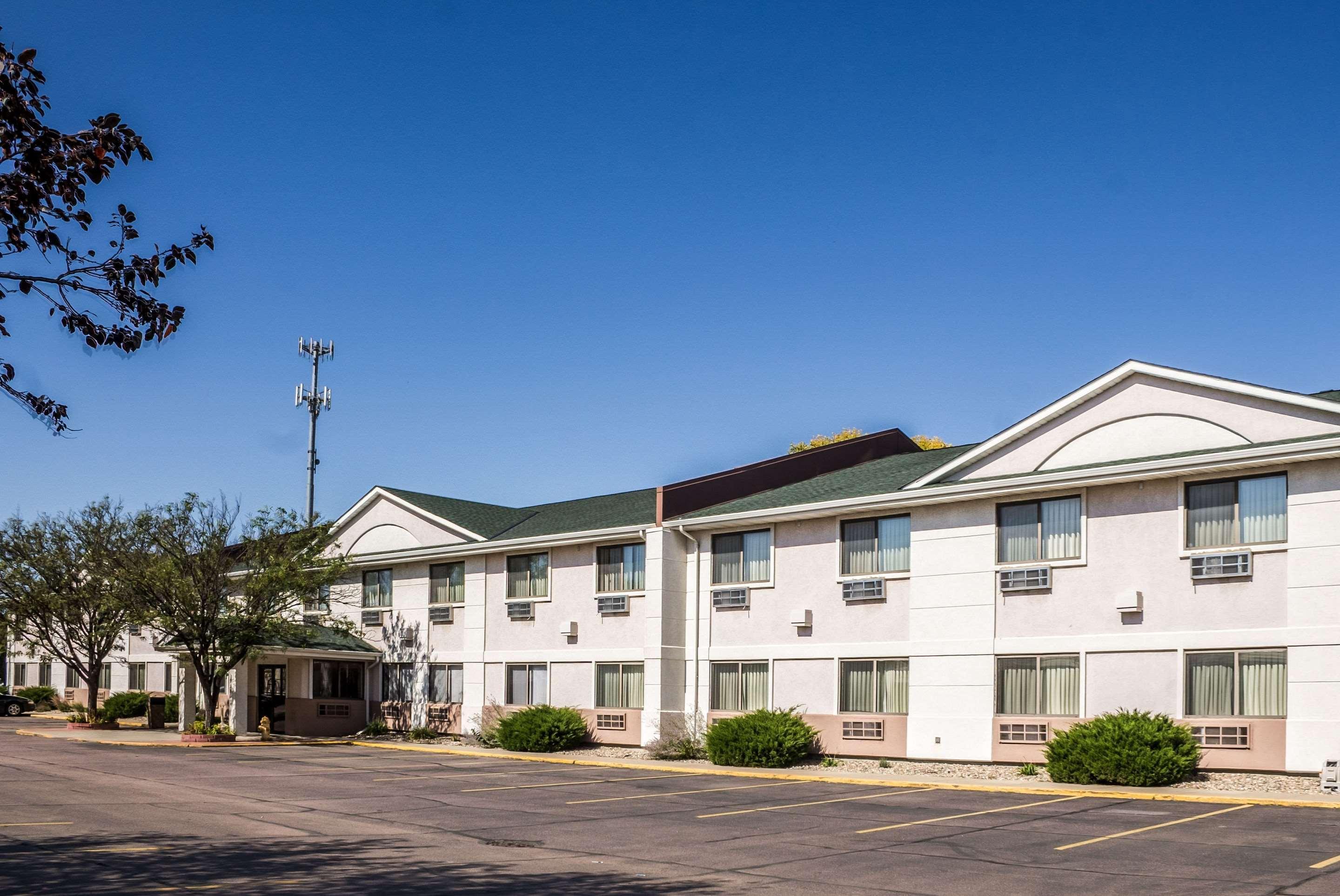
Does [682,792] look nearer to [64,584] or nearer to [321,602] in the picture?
[321,602]

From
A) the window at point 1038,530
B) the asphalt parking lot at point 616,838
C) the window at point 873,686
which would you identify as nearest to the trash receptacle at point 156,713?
the asphalt parking lot at point 616,838

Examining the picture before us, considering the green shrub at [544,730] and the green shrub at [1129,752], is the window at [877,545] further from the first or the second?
the green shrub at [544,730]

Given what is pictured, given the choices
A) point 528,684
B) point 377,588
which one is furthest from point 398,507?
point 528,684

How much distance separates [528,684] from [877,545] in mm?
11649

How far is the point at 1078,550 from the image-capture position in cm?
2423

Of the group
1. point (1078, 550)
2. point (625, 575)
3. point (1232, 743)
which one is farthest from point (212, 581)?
point (1232, 743)

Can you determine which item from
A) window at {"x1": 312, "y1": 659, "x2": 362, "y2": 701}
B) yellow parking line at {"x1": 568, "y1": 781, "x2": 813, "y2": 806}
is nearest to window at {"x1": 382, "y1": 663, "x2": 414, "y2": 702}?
window at {"x1": 312, "y1": 659, "x2": 362, "y2": 701}

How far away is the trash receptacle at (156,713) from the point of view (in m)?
41.2

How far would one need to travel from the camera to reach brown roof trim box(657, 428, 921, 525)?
31016 millimetres

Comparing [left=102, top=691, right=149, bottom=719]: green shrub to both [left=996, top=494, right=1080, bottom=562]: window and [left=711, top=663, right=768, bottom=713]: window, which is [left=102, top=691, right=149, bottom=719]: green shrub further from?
[left=996, top=494, right=1080, bottom=562]: window

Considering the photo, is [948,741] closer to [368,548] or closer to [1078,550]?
[1078,550]

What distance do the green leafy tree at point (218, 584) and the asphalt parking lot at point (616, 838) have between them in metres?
11.3

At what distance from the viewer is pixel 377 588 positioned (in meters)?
39.4

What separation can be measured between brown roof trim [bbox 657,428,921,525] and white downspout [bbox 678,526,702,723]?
783mm
